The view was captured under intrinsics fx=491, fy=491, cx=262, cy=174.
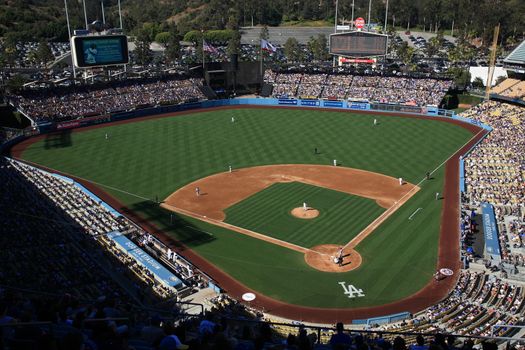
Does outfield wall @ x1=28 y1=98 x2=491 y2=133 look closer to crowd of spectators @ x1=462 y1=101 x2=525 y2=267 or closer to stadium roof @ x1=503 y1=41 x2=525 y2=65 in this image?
crowd of spectators @ x1=462 y1=101 x2=525 y2=267

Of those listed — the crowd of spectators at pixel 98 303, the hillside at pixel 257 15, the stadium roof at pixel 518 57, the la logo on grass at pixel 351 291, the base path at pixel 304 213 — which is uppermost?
the hillside at pixel 257 15

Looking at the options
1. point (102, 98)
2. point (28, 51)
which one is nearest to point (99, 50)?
point (102, 98)

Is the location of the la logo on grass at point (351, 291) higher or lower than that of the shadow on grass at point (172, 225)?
lower

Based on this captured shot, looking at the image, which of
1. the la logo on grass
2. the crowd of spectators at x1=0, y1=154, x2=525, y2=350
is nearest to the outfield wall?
the crowd of spectators at x1=0, y1=154, x2=525, y2=350

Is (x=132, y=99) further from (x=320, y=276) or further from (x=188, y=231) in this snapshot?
(x=320, y=276)

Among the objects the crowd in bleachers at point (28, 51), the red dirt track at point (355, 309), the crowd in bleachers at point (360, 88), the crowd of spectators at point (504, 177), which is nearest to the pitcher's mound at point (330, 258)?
the red dirt track at point (355, 309)

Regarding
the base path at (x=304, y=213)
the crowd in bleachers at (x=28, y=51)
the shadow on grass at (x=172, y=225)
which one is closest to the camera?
the shadow on grass at (x=172, y=225)

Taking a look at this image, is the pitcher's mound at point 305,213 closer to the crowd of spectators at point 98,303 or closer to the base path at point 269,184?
the base path at point 269,184
